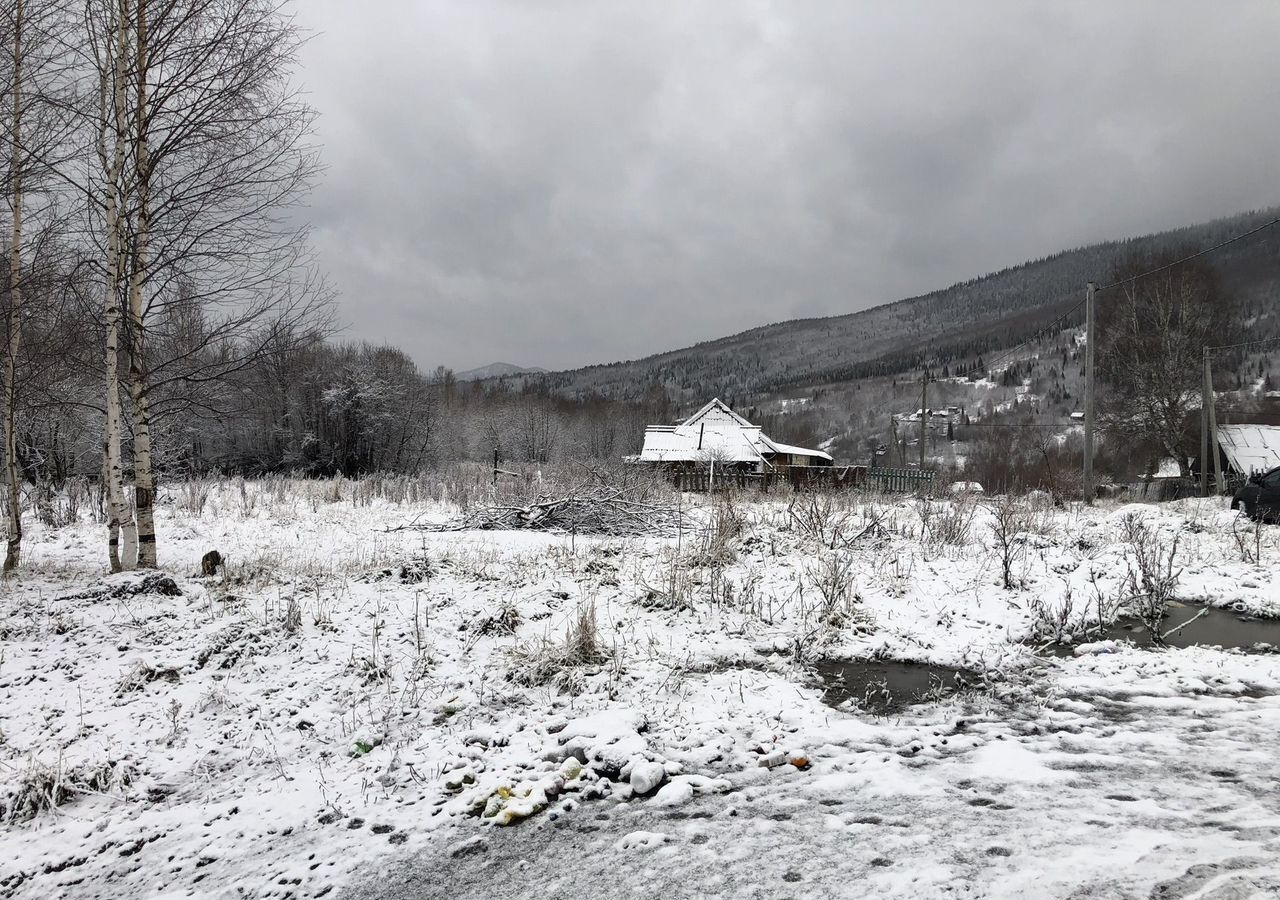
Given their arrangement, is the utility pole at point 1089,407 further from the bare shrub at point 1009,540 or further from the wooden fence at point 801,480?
the bare shrub at point 1009,540

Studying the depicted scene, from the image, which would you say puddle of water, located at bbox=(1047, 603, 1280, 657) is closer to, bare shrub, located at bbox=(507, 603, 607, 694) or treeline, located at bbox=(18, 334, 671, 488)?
bare shrub, located at bbox=(507, 603, 607, 694)

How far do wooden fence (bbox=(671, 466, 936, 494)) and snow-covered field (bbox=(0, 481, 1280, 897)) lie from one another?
25.9ft

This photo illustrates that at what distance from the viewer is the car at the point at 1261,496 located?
489 inches

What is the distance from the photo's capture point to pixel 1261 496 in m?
13.1

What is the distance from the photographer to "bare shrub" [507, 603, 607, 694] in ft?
15.5

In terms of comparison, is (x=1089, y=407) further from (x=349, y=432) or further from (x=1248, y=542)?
(x=349, y=432)

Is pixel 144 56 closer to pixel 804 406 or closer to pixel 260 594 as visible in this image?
pixel 260 594

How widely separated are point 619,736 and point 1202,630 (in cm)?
579

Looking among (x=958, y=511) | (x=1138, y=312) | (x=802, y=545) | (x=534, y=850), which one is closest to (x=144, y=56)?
(x=534, y=850)

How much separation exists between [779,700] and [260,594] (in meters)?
5.68

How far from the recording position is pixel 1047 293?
6521 inches

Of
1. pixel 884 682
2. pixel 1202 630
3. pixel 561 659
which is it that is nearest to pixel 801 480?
pixel 1202 630

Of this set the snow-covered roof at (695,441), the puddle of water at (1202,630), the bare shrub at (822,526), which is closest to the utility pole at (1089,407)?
the bare shrub at (822,526)

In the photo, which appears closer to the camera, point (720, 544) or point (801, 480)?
point (720, 544)
